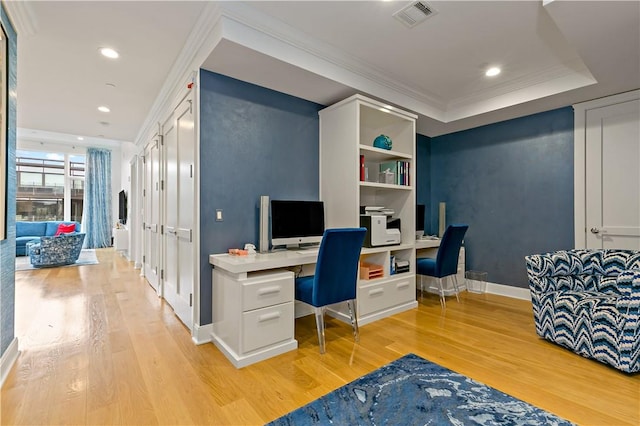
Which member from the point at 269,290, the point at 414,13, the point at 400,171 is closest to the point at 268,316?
the point at 269,290

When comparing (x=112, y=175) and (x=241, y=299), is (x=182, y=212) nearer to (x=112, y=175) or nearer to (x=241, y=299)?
(x=241, y=299)

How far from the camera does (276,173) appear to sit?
311 cm

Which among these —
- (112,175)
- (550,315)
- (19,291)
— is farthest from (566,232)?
(112,175)

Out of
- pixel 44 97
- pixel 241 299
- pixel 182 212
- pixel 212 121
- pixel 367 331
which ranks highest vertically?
pixel 44 97

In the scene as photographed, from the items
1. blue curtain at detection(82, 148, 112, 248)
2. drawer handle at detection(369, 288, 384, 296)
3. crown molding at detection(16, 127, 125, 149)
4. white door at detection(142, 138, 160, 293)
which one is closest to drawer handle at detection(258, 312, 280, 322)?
drawer handle at detection(369, 288, 384, 296)

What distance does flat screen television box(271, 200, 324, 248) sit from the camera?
2.85 meters

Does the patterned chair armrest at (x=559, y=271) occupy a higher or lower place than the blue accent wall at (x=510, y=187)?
lower

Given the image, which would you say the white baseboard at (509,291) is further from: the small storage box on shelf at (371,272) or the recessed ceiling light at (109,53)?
the recessed ceiling light at (109,53)

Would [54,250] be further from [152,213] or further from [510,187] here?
[510,187]

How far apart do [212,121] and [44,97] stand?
2.92m

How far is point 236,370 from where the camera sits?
83.9 inches

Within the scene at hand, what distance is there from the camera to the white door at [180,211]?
2795 millimetres

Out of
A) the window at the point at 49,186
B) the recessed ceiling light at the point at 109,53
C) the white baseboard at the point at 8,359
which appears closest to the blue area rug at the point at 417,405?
the white baseboard at the point at 8,359

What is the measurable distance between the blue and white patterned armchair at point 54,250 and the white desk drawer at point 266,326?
565 centimetres
